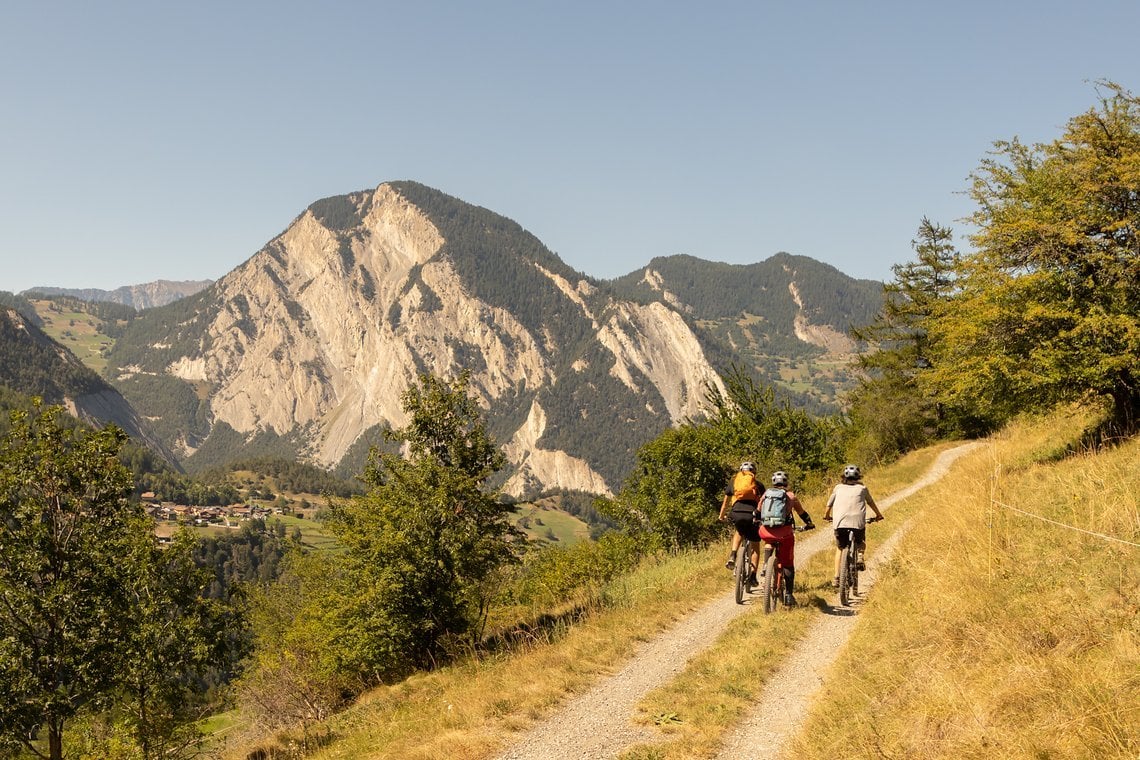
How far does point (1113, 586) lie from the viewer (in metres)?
6.23

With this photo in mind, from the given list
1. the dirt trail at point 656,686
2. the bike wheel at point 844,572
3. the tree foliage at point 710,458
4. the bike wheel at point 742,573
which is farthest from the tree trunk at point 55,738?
the bike wheel at point 844,572

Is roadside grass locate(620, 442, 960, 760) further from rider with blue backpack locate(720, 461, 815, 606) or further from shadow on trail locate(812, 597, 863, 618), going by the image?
rider with blue backpack locate(720, 461, 815, 606)

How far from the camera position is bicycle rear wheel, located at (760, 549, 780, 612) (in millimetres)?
11578

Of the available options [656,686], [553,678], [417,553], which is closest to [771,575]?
[656,686]

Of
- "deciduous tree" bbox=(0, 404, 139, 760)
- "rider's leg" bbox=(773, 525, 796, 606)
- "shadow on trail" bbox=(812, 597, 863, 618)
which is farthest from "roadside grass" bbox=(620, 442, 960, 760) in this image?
"deciduous tree" bbox=(0, 404, 139, 760)

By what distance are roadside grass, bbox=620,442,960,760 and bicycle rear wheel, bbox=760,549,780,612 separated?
Answer: 0.20 metres

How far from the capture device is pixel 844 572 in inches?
460

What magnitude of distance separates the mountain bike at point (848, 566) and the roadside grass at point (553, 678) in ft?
1.71

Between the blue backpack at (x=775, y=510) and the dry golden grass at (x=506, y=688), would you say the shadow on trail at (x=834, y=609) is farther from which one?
the dry golden grass at (x=506, y=688)

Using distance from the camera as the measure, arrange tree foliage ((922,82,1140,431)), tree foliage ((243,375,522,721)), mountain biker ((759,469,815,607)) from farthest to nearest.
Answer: tree foliage ((243,375,522,721)) < tree foliage ((922,82,1140,431)) < mountain biker ((759,469,815,607))

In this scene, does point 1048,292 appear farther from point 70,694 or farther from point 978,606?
point 70,694

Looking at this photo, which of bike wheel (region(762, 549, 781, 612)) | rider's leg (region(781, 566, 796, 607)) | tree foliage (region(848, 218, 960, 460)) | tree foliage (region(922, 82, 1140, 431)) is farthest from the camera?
tree foliage (region(848, 218, 960, 460))

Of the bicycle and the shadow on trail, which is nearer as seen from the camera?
the shadow on trail

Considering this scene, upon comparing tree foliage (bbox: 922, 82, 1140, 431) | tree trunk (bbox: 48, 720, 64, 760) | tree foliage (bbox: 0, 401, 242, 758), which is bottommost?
tree trunk (bbox: 48, 720, 64, 760)
